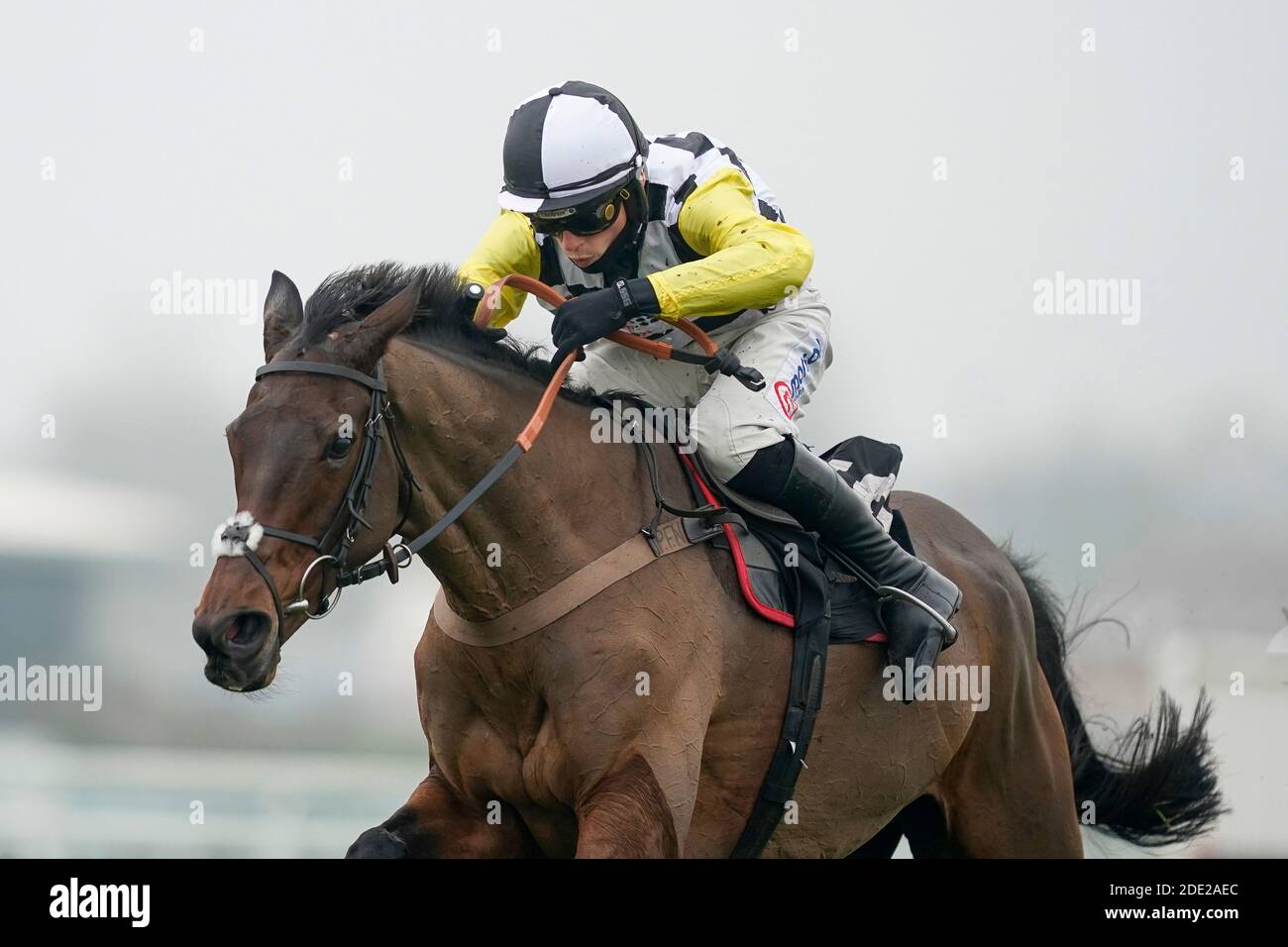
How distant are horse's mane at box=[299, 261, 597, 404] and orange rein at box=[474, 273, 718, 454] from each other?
0.06 m

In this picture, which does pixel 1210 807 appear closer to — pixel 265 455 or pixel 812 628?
pixel 812 628

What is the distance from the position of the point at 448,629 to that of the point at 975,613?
184cm

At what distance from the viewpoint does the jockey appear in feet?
11.6

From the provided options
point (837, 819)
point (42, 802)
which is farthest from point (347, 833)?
point (837, 819)

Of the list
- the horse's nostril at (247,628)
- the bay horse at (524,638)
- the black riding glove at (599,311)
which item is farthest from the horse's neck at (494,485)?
the horse's nostril at (247,628)

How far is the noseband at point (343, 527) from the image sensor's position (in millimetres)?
Result: 2830

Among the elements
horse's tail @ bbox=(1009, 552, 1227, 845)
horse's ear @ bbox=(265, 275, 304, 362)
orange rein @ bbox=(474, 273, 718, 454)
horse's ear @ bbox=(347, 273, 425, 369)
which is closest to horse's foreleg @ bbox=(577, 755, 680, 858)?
orange rein @ bbox=(474, 273, 718, 454)

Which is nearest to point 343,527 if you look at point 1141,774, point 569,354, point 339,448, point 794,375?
point 339,448

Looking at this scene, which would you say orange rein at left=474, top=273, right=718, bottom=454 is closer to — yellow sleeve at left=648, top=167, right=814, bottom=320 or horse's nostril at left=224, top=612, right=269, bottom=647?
yellow sleeve at left=648, top=167, right=814, bottom=320

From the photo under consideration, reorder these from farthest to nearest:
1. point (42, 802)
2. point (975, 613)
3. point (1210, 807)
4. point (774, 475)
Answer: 1. point (42, 802)
2. point (1210, 807)
3. point (975, 613)
4. point (774, 475)

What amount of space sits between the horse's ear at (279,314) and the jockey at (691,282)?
0.43 metres

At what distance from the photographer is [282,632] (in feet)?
9.40

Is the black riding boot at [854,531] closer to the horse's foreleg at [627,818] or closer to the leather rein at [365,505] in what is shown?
the leather rein at [365,505]

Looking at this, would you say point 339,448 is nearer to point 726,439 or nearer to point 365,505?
point 365,505
